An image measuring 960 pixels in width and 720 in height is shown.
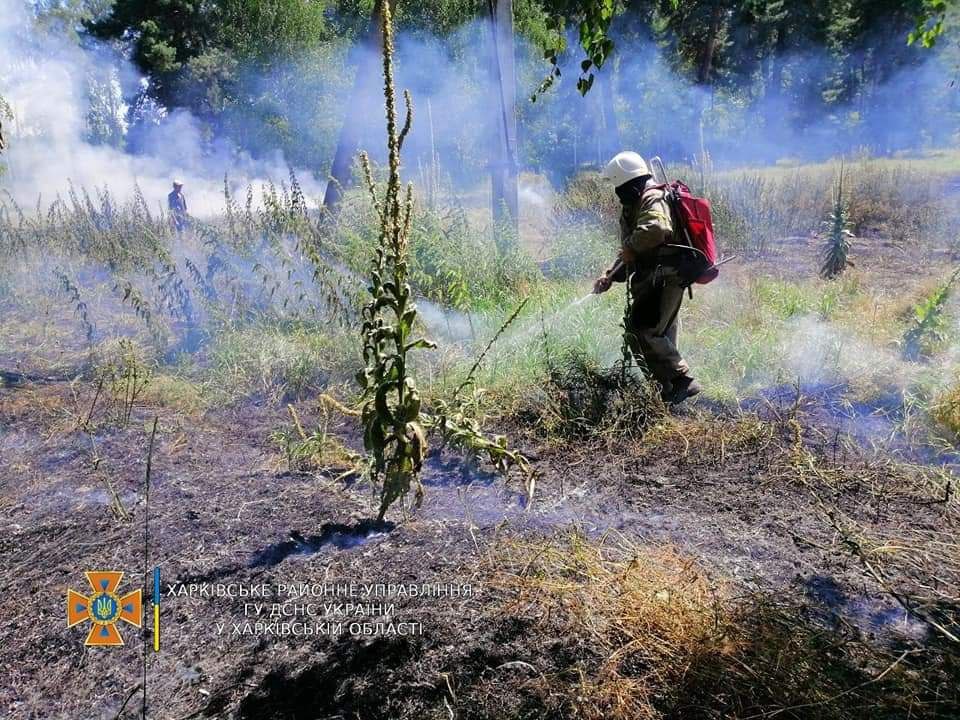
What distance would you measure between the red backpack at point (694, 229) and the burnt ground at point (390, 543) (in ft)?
2.63

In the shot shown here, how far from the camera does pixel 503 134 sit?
720 centimetres

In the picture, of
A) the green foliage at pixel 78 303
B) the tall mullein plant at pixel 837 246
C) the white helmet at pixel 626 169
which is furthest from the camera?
the tall mullein plant at pixel 837 246

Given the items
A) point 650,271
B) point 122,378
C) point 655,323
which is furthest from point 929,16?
point 122,378

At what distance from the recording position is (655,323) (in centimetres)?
404

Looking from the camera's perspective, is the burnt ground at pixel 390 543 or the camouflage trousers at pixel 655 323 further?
the camouflage trousers at pixel 655 323

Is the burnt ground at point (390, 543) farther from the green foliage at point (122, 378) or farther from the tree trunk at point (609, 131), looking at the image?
the tree trunk at point (609, 131)

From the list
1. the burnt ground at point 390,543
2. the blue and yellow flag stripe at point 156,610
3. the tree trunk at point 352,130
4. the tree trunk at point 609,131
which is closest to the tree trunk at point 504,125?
the tree trunk at point 352,130

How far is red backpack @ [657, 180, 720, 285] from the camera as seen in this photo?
3848 millimetres

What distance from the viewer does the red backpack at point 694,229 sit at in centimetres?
385

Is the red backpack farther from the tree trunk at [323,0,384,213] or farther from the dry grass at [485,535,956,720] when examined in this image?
the tree trunk at [323,0,384,213]

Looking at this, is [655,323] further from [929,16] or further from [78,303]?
[78,303]

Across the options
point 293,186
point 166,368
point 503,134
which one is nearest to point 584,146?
point 503,134

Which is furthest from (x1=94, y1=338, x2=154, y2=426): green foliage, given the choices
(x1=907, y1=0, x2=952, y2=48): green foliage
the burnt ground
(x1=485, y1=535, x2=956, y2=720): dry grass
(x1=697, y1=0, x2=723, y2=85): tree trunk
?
(x1=697, y1=0, x2=723, y2=85): tree trunk

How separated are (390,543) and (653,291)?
2.22 metres
